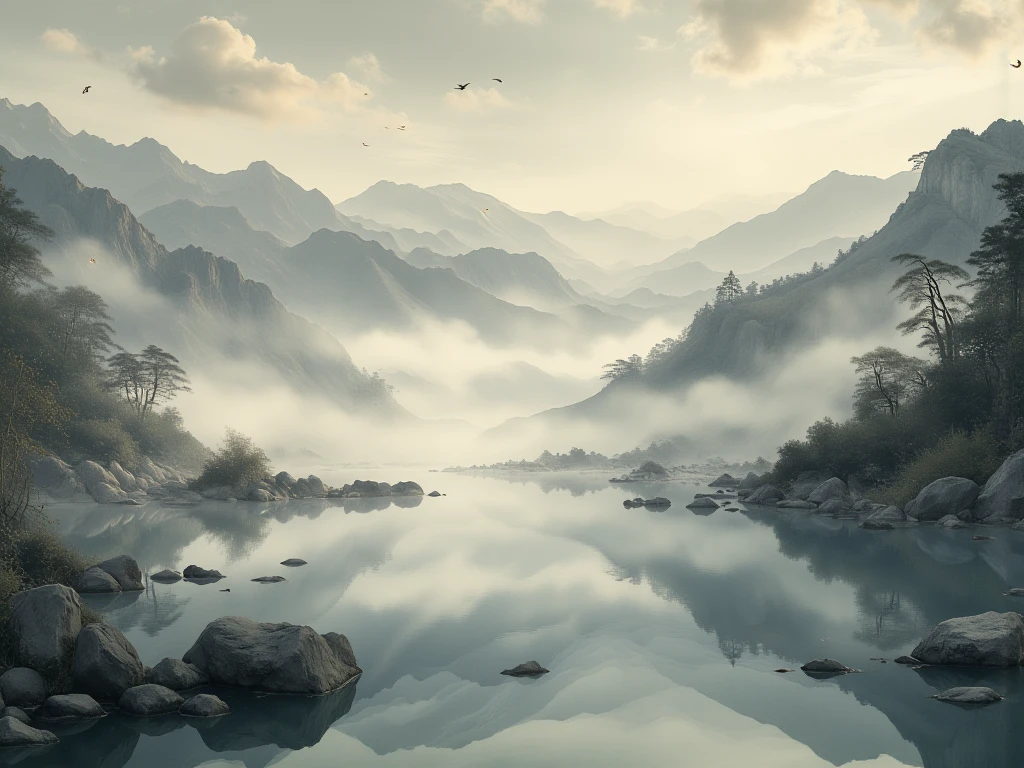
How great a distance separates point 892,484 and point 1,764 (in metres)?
66.7

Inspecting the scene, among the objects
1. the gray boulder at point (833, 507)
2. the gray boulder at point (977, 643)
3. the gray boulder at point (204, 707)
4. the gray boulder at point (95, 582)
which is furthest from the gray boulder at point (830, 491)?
the gray boulder at point (204, 707)

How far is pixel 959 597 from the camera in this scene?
3409 cm

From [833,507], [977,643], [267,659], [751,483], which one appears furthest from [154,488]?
[977,643]

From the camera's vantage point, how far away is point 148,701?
19.8m

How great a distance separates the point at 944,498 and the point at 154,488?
74160 mm

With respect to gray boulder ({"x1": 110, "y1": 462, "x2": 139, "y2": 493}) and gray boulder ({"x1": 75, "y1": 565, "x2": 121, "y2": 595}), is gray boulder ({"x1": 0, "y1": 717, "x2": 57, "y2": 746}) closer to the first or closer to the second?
gray boulder ({"x1": 75, "y1": 565, "x2": 121, "y2": 595})

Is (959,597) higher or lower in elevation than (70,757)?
lower

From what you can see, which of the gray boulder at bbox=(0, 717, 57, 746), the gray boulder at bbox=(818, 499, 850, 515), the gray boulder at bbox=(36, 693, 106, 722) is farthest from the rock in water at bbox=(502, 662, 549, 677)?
the gray boulder at bbox=(818, 499, 850, 515)

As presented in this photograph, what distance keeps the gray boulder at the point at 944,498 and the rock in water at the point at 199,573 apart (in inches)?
1801

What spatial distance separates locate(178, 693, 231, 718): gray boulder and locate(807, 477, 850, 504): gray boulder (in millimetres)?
61706

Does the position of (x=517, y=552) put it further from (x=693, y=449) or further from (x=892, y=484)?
(x=693, y=449)

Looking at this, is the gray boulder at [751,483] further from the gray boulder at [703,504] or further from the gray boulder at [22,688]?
the gray boulder at [22,688]

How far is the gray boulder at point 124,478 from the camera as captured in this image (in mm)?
85812

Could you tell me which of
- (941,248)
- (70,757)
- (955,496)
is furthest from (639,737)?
(941,248)
